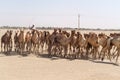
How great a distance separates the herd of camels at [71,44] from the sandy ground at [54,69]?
5.79 ft

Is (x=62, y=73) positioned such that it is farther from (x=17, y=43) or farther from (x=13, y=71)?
(x=17, y=43)

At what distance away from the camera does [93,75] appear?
1489cm

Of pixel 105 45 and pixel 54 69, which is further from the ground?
pixel 105 45

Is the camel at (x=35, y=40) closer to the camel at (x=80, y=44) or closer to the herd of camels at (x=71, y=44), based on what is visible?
the herd of camels at (x=71, y=44)

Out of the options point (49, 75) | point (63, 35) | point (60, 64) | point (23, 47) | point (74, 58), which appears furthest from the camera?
point (23, 47)

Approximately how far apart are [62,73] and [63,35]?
251 inches

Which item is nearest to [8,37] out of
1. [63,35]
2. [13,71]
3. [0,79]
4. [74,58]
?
[63,35]

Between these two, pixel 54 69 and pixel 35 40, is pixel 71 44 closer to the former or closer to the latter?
pixel 35 40

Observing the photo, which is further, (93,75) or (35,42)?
(35,42)

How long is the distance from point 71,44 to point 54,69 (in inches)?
191

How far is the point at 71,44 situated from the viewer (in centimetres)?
2094

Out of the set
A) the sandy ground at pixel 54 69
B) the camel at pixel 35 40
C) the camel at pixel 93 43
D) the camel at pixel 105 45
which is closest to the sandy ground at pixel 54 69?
the sandy ground at pixel 54 69

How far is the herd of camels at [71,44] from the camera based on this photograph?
20391mm

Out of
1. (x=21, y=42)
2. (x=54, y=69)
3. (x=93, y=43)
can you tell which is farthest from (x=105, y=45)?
(x=21, y=42)
